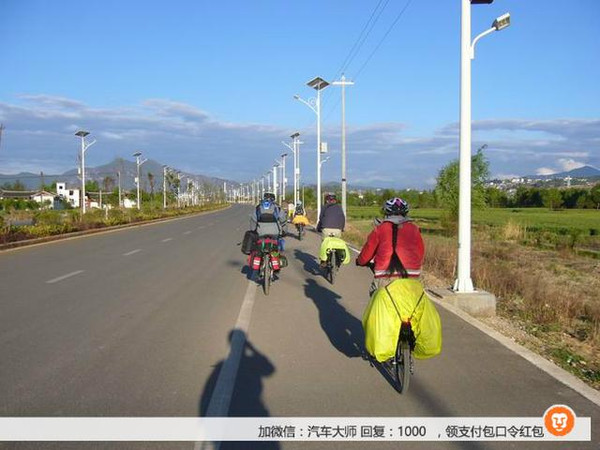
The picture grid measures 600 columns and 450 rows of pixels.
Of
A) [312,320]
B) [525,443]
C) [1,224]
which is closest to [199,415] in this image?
[525,443]

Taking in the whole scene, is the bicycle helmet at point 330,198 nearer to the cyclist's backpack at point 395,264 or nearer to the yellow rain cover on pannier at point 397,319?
the cyclist's backpack at point 395,264

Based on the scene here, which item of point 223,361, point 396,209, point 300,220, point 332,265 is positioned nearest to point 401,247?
point 396,209

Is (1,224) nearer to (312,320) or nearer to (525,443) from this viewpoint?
(312,320)

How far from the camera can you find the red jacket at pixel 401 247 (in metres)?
6.21

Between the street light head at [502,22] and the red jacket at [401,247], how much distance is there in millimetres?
A: 5508

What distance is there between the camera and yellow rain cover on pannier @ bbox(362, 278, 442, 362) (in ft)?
18.5

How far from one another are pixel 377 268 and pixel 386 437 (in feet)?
6.26

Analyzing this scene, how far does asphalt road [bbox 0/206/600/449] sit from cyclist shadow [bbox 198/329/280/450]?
0.02 metres

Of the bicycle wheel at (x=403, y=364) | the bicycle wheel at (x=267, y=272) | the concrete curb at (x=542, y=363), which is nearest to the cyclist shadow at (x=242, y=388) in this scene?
the bicycle wheel at (x=403, y=364)

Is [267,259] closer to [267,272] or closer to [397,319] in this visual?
[267,272]

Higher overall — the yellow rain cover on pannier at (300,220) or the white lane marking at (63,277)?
the yellow rain cover on pannier at (300,220)

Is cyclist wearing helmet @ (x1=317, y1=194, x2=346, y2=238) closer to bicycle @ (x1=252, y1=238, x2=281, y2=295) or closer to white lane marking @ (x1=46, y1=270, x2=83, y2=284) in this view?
bicycle @ (x1=252, y1=238, x2=281, y2=295)

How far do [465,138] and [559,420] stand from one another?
5.93m

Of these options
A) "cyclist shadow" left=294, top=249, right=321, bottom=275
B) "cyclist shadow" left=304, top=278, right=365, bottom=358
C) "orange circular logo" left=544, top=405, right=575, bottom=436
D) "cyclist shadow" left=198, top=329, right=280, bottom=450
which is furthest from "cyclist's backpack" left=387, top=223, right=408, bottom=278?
"cyclist shadow" left=294, top=249, right=321, bottom=275
